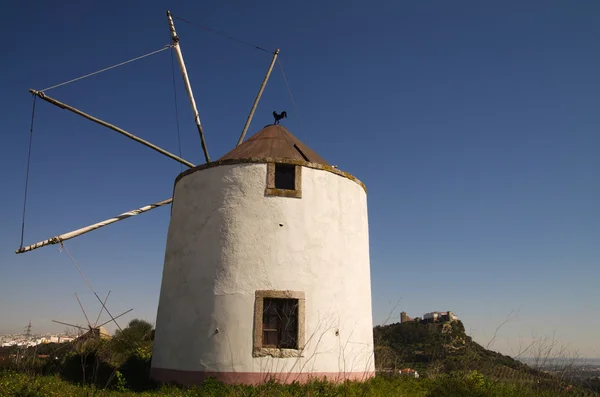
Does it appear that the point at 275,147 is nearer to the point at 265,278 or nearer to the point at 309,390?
the point at 265,278

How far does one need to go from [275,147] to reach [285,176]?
120 cm

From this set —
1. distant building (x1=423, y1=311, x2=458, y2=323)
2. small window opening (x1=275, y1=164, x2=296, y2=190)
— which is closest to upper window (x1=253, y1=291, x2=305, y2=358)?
small window opening (x1=275, y1=164, x2=296, y2=190)

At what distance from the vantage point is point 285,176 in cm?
1042

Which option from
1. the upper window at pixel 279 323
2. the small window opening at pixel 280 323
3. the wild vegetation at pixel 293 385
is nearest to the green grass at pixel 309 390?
the wild vegetation at pixel 293 385

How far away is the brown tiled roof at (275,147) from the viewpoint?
11.0m

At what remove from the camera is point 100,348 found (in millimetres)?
14609

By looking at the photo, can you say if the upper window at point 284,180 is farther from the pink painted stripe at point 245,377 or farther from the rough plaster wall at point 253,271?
the pink painted stripe at point 245,377

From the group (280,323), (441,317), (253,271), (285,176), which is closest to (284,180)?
(285,176)

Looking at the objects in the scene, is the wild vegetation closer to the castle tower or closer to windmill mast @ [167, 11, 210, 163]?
the castle tower

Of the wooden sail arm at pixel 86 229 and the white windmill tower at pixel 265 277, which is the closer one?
the white windmill tower at pixel 265 277

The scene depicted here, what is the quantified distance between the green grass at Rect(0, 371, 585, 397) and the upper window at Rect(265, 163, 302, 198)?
13.1ft

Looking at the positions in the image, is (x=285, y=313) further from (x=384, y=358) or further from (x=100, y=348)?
(x=100, y=348)

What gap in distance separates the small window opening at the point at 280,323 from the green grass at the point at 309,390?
0.96 meters

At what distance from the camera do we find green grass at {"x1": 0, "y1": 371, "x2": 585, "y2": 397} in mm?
7770
